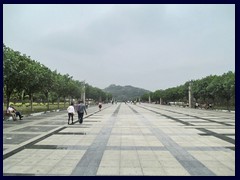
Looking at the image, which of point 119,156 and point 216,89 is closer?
point 119,156

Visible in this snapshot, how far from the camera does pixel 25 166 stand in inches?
324

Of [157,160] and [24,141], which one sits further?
[24,141]

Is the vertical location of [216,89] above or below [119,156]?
above

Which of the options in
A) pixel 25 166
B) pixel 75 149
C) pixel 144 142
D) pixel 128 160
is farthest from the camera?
pixel 144 142

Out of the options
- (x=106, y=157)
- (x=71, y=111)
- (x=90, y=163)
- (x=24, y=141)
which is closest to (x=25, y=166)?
(x=90, y=163)

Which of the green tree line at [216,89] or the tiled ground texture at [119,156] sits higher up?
the green tree line at [216,89]

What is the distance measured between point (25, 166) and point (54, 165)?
688 millimetres

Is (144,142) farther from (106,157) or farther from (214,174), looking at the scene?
(214,174)

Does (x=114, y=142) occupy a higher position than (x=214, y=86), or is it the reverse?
(x=214, y=86)

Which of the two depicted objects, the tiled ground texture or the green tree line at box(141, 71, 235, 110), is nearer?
the tiled ground texture

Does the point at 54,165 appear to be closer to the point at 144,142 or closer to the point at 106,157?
the point at 106,157

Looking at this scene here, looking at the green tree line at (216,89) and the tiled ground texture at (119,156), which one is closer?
the tiled ground texture at (119,156)

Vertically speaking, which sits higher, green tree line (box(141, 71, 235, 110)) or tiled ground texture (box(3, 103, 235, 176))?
green tree line (box(141, 71, 235, 110))
